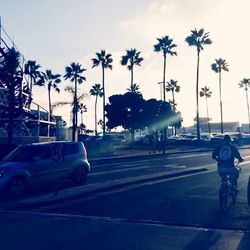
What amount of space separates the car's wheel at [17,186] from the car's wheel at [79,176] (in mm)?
2761

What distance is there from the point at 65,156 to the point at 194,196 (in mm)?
5283

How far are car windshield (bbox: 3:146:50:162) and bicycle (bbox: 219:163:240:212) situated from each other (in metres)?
6.59

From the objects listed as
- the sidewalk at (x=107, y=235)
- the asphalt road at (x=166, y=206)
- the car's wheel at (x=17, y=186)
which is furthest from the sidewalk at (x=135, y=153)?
the sidewalk at (x=107, y=235)

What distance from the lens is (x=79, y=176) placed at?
706 inches

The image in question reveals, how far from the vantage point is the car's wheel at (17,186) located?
14.7 m

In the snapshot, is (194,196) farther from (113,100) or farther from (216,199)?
(113,100)

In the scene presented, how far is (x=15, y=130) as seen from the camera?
41438 mm

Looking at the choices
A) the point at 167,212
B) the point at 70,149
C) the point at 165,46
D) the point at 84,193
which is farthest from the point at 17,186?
the point at 165,46

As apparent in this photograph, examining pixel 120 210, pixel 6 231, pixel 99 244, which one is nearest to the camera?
pixel 99 244

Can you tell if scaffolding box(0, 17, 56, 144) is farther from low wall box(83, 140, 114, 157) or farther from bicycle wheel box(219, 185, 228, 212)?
bicycle wheel box(219, 185, 228, 212)

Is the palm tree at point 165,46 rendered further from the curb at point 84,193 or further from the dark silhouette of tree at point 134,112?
the curb at point 84,193

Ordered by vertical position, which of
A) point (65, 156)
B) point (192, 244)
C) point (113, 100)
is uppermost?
point (113, 100)

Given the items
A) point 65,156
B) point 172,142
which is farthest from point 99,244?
point 172,142

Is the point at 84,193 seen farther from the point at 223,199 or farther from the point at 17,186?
the point at 223,199
